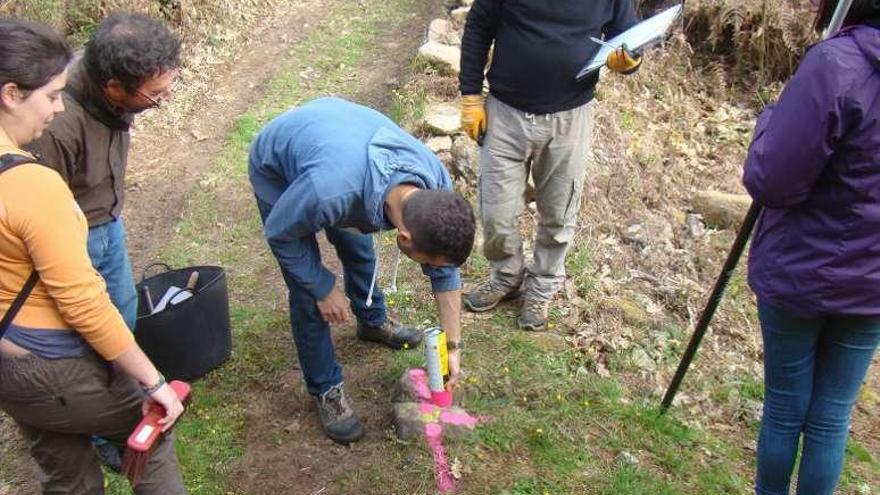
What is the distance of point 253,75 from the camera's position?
24.4 ft

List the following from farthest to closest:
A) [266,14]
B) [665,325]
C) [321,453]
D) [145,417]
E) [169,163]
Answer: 1. [266,14]
2. [169,163]
3. [665,325]
4. [321,453]
5. [145,417]

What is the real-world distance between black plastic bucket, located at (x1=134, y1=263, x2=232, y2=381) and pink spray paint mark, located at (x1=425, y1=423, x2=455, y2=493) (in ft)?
4.15

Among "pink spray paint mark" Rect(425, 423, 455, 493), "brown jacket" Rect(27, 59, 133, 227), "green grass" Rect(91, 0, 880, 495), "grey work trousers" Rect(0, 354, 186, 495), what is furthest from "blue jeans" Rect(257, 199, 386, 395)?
"grey work trousers" Rect(0, 354, 186, 495)

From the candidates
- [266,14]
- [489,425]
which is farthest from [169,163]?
[489,425]

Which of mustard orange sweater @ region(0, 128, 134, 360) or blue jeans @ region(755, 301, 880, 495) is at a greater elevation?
mustard orange sweater @ region(0, 128, 134, 360)

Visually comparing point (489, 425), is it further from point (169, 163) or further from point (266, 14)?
point (266, 14)

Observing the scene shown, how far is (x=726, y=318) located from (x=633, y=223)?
1.18 meters

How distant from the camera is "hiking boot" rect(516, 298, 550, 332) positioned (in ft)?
13.7

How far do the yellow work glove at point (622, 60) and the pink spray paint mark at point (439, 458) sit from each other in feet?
6.37

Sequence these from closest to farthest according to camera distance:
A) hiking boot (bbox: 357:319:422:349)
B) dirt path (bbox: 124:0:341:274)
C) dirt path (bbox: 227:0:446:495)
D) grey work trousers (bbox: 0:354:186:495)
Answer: grey work trousers (bbox: 0:354:186:495) → dirt path (bbox: 227:0:446:495) → hiking boot (bbox: 357:319:422:349) → dirt path (bbox: 124:0:341:274)

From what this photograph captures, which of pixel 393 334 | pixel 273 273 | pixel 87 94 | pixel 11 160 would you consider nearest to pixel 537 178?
pixel 393 334

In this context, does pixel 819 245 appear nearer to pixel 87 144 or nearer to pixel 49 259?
pixel 49 259

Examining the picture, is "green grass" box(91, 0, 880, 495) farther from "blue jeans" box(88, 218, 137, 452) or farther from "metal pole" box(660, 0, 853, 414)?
"blue jeans" box(88, 218, 137, 452)

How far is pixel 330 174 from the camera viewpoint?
2479 mm
